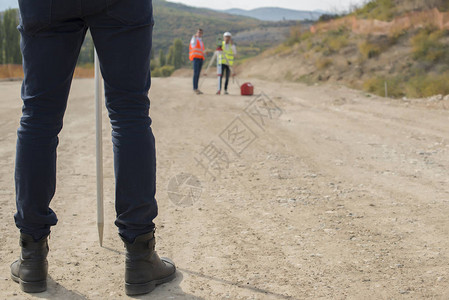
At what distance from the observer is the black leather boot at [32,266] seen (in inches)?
86.1

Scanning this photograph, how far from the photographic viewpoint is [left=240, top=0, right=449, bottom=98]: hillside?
1473 cm

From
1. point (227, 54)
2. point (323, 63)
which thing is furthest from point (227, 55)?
point (323, 63)

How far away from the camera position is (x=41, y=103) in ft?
6.96

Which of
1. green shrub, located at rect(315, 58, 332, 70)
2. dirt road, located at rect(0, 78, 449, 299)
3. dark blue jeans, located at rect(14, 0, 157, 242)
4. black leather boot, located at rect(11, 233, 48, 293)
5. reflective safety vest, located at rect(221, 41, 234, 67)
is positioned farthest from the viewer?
green shrub, located at rect(315, 58, 332, 70)

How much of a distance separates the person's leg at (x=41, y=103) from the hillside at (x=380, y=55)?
1115cm

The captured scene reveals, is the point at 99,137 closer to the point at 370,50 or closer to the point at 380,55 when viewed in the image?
the point at 380,55

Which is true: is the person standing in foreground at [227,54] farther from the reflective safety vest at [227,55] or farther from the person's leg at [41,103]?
the person's leg at [41,103]

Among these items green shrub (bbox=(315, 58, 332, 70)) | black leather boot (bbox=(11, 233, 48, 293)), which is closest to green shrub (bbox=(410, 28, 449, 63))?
green shrub (bbox=(315, 58, 332, 70))

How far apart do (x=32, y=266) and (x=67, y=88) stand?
761 mm

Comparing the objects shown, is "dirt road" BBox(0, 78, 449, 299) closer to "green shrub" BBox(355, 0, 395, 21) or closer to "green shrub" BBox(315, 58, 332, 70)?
"green shrub" BBox(315, 58, 332, 70)

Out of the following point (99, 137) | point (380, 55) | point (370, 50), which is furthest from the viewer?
point (370, 50)

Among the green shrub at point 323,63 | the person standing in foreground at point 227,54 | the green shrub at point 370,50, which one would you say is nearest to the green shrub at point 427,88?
the person standing in foreground at point 227,54

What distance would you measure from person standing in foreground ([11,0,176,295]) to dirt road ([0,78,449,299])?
0.20 metres

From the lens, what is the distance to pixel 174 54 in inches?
2889
